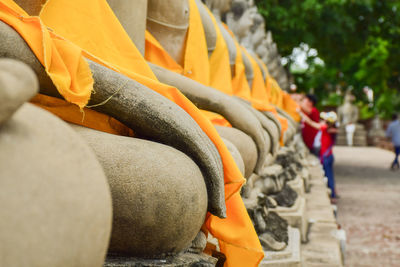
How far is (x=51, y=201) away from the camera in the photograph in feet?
2.75

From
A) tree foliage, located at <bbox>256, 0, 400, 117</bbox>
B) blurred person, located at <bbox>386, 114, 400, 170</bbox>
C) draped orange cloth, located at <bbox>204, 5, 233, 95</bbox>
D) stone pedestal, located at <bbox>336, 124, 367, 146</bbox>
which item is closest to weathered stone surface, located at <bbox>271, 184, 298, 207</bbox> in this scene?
draped orange cloth, located at <bbox>204, 5, 233, 95</bbox>

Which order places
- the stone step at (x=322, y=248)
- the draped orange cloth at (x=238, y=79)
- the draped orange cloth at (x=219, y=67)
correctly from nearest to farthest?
the stone step at (x=322, y=248), the draped orange cloth at (x=219, y=67), the draped orange cloth at (x=238, y=79)

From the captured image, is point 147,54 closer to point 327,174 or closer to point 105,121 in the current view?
point 105,121

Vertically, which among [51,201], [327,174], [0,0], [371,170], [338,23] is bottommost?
[371,170]

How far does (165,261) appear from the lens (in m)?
1.52

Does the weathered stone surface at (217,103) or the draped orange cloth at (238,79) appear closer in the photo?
the weathered stone surface at (217,103)

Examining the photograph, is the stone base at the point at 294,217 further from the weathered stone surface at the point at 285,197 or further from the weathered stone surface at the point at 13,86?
the weathered stone surface at the point at 13,86

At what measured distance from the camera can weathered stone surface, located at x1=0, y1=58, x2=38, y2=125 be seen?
80 cm

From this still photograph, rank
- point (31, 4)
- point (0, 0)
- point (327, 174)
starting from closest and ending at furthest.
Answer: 1. point (0, 0)
2. point (31, 4)
3. point (327, 174)

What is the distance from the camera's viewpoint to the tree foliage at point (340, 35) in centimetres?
968

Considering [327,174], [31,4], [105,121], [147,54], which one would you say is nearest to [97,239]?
[105,121]

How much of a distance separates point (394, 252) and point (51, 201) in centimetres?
483

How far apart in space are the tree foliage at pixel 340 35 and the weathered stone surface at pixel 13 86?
347 inches

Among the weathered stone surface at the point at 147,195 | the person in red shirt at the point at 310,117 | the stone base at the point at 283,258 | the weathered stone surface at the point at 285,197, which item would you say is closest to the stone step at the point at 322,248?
the weathered stone surface at the point at 285,197
